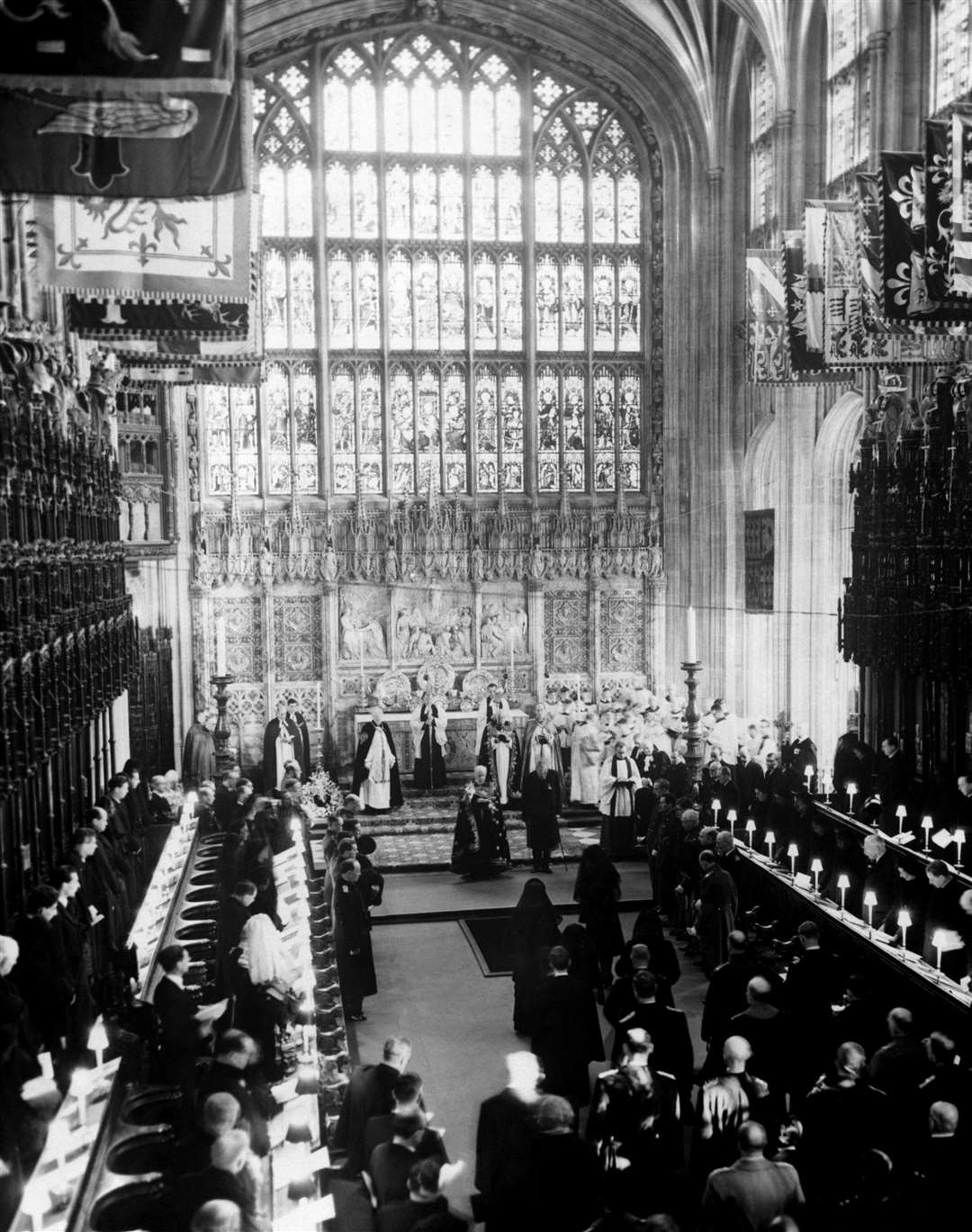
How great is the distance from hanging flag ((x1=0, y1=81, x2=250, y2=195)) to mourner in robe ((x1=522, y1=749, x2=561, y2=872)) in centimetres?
1010

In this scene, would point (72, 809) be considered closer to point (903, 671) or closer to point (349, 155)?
point (903, 671)

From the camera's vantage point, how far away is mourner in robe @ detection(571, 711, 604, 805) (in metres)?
20.0

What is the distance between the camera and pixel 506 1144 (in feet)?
19.5

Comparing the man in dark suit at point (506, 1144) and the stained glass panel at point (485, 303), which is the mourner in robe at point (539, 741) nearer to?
the stained glass panel at point (485, 303)

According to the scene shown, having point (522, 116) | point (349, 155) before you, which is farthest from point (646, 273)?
point (349, 155)

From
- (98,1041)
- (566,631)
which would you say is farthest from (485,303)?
(98,1041)

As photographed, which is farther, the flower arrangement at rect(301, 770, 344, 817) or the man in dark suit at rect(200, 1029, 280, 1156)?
the flower arrangement at rect(301, 770, 344, 817)

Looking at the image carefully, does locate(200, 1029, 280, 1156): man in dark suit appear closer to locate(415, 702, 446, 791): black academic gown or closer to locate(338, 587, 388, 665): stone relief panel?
locate(415, 702, 446, 791): black academic gown

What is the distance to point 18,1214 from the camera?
218 inches

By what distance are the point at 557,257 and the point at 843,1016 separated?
20.1m

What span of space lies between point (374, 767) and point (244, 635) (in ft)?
19.2

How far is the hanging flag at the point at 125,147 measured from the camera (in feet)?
23.8

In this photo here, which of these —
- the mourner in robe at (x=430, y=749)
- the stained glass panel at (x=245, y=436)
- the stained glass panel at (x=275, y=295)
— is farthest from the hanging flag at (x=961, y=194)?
the stained glass panel at (x=245, y=436)

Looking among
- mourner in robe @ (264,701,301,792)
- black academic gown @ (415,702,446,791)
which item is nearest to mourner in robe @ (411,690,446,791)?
black academic gown @ (415,702,446,791)
